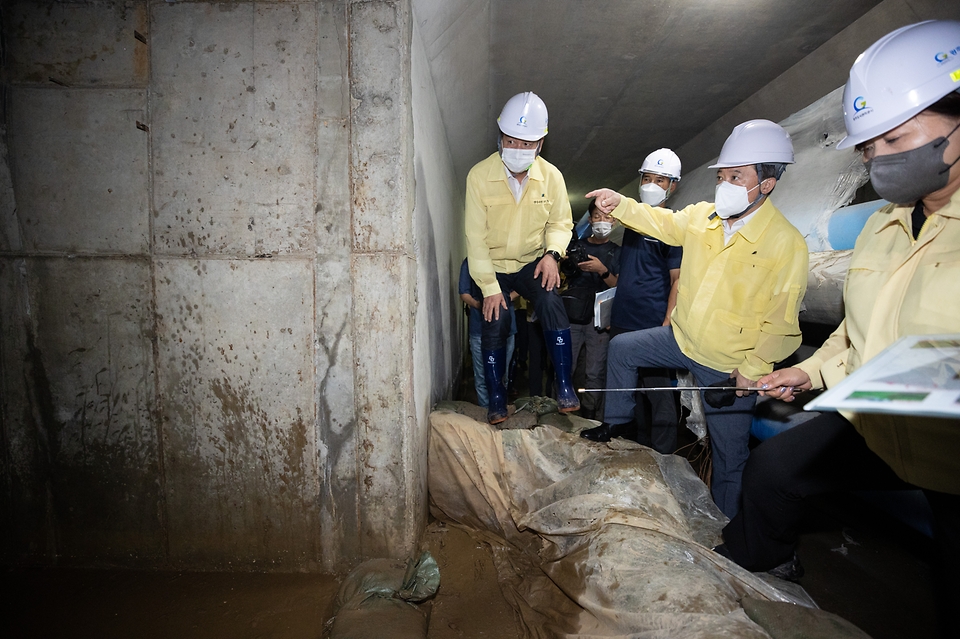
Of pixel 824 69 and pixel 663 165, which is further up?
pixel 824 69

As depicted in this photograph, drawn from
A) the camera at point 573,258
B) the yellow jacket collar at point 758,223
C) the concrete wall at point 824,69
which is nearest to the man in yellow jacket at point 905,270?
the yellow jacket collar at point 758,223

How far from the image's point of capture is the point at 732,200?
7.54 feet

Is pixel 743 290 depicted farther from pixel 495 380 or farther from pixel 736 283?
pixel 495 380

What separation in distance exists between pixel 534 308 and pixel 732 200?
1334 millimetres

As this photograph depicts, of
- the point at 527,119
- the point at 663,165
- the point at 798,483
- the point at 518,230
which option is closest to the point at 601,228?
the point at 663,165

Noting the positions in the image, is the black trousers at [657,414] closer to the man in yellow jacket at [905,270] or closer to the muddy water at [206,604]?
the man in yellow jacket at [905,270]

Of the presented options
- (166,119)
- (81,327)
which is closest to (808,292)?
(166,119)

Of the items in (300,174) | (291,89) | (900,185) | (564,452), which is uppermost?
(291,89)

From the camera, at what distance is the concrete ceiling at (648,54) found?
10.4 ft

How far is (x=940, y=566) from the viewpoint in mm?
1434

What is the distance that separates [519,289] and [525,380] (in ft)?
11.7

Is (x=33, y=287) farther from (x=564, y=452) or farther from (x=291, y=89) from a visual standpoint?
(x=564, y=452)

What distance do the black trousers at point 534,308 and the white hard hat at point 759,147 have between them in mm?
1161

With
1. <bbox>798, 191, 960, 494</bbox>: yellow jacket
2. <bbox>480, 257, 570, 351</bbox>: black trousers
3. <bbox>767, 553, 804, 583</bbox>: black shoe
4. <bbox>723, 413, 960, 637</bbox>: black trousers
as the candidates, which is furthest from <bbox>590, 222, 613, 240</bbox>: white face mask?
<bbox>767, 553, 804, 583</bbox>: black shoe
